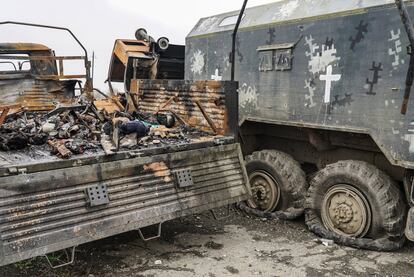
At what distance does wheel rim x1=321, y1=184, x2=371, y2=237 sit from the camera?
4125mm

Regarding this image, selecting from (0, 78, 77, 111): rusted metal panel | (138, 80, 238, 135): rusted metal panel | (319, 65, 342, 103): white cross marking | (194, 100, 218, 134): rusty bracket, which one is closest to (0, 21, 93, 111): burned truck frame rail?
(0, 78, 77, 111): rusted metal panel

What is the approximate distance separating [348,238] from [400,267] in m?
0.53

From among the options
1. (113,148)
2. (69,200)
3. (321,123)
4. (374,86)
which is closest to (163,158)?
(113,148)

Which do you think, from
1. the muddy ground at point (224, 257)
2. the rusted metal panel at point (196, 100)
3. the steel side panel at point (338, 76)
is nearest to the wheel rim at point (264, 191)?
the muddy ground at point (224, 257)

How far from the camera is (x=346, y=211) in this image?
13.9 ft

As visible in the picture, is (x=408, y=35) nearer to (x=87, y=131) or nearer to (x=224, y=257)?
(x=224, y=257)

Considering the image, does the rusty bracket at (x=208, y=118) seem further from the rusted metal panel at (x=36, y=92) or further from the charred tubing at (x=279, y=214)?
the rusted metal panel at (x=36, y=92)

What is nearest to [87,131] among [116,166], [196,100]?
[116,166]

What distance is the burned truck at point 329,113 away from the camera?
12.5 ft

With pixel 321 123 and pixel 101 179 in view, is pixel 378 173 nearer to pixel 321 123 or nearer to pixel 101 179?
pixel 321 123

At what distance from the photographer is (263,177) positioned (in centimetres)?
515

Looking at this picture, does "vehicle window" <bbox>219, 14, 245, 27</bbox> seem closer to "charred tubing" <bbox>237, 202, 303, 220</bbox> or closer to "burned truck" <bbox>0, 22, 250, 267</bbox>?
"burned truck" <bbox>0, 22, 250, 267</bbox>

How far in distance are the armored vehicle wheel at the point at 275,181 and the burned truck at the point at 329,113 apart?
12 millimetres

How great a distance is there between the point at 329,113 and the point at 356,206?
0.91 m
